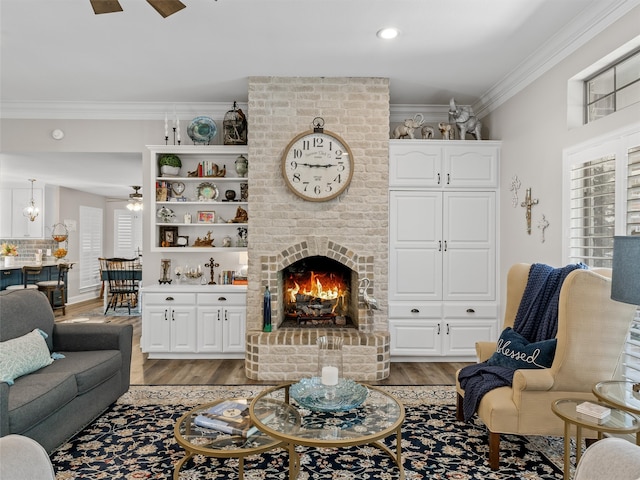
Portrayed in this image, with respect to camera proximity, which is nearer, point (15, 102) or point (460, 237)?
point (460, 237)

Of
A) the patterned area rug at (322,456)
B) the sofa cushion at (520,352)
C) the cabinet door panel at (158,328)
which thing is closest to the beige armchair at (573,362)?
the sofa cushion at (520,352)

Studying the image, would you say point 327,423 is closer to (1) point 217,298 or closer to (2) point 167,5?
(2) point 167,5

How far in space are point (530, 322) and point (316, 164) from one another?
235 cm

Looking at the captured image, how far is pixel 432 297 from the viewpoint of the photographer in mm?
4484

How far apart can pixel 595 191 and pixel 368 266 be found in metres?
2.00

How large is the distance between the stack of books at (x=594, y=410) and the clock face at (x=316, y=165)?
2660 millimetres

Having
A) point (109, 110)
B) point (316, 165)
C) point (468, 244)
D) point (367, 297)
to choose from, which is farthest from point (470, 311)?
point (109, 110)

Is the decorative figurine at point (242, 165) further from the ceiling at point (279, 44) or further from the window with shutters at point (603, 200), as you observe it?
the window with shutters at point (603, 200)

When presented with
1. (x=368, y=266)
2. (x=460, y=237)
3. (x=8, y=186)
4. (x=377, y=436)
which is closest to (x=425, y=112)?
(x=460, y=237)

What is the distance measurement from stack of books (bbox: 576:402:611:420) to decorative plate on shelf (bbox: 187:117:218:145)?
421 cm

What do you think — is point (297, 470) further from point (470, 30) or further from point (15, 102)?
point (15, 102)

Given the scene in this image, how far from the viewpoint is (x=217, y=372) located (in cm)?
420

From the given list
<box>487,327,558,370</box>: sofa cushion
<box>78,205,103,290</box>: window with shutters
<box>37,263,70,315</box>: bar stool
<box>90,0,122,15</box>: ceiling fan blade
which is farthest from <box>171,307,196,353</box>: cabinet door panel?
<box>78,205,103,290</box>: window with shutters

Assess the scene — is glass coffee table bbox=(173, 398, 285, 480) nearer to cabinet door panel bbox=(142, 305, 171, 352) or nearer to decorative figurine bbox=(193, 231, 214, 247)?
cabinet door panel bbox=(142, 305, 171, 352)
